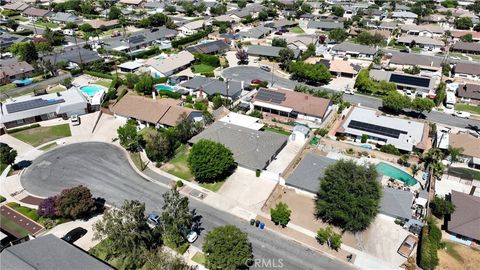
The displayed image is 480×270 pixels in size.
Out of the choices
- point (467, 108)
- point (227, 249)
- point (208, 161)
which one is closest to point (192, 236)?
point (227, 249)

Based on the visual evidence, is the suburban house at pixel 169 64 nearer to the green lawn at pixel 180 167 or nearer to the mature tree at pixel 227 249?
the green lawn at pixel 180 167

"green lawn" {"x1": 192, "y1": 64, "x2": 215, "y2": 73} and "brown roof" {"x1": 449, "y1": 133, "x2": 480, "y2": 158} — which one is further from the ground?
"brown roof" {"x1": 449, "y1": 133, "x2": 480, "y2": 158}

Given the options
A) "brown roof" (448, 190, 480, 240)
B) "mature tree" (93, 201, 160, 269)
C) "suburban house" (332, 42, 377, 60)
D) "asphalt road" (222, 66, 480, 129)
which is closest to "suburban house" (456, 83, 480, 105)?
"asphalt road" (222, 66, 480, 129)

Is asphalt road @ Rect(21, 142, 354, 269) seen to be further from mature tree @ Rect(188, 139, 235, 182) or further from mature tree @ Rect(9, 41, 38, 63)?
mature tree @ Rect(9, 41, 38, 63)

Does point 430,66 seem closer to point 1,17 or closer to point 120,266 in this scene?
point 120,266

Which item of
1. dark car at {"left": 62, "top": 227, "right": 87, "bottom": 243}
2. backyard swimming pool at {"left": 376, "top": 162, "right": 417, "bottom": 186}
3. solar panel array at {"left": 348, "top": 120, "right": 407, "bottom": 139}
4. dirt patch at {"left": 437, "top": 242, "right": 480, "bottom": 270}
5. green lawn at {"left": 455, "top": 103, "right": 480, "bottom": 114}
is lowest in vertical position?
dark car at {"left": 62, "top": 227, "right": 87, "bottom": 243}

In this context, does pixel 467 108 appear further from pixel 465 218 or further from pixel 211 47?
pixel 211 47

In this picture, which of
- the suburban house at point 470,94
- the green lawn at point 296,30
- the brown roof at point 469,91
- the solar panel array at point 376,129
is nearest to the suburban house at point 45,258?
the solar panel array at point 376,129
